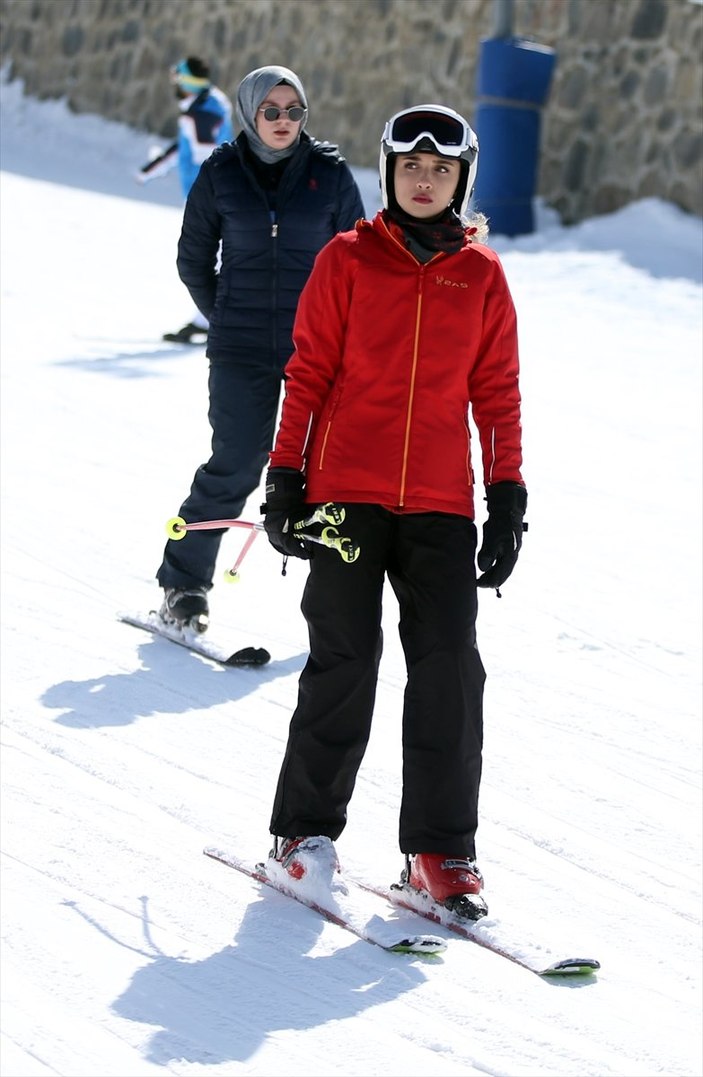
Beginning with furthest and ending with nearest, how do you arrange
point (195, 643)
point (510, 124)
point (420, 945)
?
point (510, 124) < point (195, 643) < point (420, 945)

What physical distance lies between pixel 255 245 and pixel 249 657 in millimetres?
1196

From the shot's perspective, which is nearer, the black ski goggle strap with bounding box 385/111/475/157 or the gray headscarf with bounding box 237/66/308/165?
the black ski goggle strap with bounding box 385/111/475/157

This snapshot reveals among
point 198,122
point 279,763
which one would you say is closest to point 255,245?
point 279,763

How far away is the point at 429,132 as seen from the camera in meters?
A: 3.20

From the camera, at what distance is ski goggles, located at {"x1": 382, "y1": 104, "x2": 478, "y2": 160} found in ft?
10.5

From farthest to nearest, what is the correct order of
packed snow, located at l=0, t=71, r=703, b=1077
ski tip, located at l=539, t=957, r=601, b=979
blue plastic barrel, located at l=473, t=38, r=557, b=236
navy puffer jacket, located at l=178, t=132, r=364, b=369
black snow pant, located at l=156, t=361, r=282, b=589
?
blue plastic barrel, located at l=473, t=38, r=557, b=236, black snow pant, located at l=156, t=361, r=282, b=589, navy puffer jacket, located at l=178, t=132, r=364, b=369, ski tip, located at l=539, t=957, r=601, b=979, packed snow, located at l=0, t=71, r=703, b=1077

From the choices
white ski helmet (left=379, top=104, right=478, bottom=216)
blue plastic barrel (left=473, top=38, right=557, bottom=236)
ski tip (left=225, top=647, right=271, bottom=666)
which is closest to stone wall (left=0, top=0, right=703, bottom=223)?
blue plastic barrel (left=473, top=38, right=557, bottom=236)

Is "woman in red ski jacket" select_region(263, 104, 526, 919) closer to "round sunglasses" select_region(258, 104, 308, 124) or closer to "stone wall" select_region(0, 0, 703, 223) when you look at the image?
"round sunglasses" select_region(258, 104, 308, 124)

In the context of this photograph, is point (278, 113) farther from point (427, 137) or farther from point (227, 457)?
point (427, 137)

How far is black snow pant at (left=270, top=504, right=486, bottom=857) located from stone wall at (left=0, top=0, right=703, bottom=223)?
8689mm

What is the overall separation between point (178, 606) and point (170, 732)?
2.71ft

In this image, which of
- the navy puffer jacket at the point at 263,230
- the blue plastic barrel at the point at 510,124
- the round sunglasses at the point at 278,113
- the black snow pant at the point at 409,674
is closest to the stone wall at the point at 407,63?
the blue plastic barrel at the point at 510,124

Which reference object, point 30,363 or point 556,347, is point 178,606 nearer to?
point 30,363

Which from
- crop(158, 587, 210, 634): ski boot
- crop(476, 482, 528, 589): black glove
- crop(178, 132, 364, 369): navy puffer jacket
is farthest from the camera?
crop(158, 587, 210, 634): ski boot
